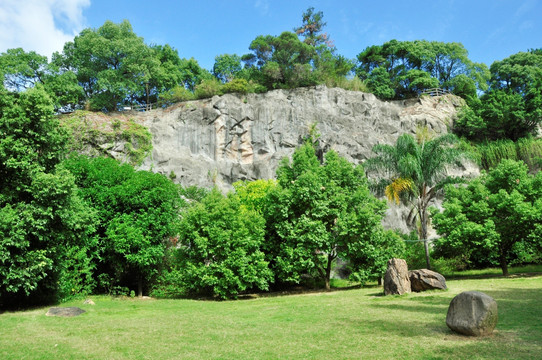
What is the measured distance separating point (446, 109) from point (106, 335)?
43246 mm

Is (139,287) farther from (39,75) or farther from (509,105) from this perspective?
(509,105)

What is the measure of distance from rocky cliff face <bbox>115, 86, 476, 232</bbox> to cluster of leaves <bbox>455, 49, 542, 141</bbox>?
10.4 feet

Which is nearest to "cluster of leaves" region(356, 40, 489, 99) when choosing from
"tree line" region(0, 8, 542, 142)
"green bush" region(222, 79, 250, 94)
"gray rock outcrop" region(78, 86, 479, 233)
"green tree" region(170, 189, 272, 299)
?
"tree line" region(0, 8, 542, 142)

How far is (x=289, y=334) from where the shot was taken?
30.6 ft

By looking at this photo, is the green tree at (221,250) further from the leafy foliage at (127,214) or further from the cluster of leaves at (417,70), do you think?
the cluster of leaves at (417,70)

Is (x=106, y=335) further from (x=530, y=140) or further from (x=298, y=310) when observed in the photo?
(x=530, y=140)

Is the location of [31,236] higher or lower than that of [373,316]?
higher

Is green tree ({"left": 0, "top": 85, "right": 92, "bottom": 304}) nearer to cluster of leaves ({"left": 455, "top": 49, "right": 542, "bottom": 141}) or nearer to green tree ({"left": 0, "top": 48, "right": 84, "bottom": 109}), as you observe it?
green tree ({"left": 0, "top": 48, "right": 84, "bottom": 109})

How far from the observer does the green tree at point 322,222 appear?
66.4 ft

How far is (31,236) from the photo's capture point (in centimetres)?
1529

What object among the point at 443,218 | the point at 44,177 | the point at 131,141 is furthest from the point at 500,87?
the point at 44,177

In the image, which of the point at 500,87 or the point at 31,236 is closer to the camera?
the point at 31,236

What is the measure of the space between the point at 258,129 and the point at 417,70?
67.4 feet

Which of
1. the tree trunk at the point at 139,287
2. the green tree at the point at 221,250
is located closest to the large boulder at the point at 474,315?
the green tree at the point at 221,250
